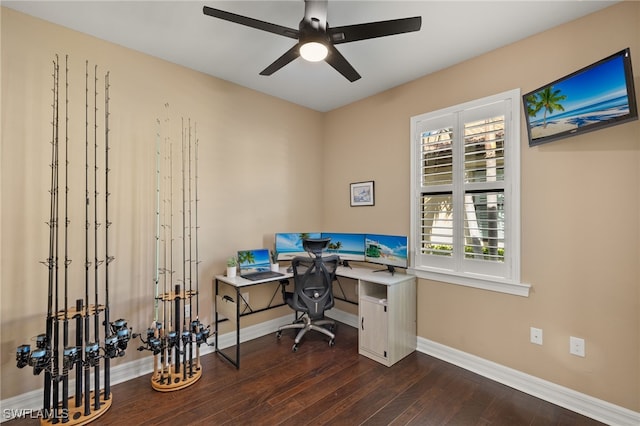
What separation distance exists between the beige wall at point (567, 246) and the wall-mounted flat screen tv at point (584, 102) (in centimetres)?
15

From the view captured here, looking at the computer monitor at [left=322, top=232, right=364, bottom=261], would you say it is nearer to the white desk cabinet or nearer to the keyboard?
the white desk cabinet

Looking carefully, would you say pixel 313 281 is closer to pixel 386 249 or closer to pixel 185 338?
pixel 386 249

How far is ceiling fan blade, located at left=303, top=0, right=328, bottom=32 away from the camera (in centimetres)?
174

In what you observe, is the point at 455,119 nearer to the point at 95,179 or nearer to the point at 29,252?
the point at 95,179

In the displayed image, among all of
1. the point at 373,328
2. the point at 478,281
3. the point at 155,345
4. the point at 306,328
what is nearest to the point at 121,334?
the point at 155,345

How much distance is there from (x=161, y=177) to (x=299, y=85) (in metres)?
1.72

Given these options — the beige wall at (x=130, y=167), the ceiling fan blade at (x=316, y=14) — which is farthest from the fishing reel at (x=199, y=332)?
the ceiling fan blade at (x=316, y=14)

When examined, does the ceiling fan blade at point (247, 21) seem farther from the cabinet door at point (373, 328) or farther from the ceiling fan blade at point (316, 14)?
the cabinet door at point (373, 328)

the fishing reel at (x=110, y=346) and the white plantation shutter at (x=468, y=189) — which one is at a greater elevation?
the white plantation shutter at (x=468, y=189)

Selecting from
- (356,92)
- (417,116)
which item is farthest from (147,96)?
(417,116)

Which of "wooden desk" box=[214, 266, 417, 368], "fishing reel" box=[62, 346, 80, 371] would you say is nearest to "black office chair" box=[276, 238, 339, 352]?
"wooden desk" box=[214, 266, 417, 368]

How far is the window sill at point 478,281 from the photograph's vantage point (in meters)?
2.29

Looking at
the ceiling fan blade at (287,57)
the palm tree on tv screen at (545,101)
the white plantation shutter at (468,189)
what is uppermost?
the ceiling fan blade at (287,57)

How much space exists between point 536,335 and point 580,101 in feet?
5.64
